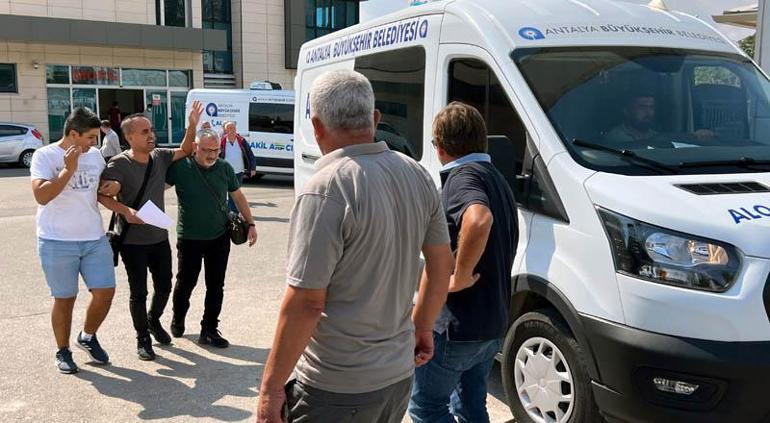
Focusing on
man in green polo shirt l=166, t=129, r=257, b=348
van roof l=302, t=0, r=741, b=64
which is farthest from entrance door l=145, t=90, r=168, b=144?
van roof l=302, t=0, r=741, b=64

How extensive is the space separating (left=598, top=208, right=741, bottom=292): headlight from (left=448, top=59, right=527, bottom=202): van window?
631 millimetres

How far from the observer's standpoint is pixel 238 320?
5.88m

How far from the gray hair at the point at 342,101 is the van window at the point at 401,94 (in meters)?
2.51

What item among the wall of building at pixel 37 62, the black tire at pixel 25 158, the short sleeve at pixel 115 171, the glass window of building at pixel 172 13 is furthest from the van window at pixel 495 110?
the glass window of building at pixel 172 13

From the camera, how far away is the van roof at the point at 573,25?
404 centimetres

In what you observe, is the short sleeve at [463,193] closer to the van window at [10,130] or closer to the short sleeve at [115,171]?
the short sleeve at [115,171]

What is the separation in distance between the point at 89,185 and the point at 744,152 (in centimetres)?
385

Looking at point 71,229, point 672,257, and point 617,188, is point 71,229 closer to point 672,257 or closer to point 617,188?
point 617,188

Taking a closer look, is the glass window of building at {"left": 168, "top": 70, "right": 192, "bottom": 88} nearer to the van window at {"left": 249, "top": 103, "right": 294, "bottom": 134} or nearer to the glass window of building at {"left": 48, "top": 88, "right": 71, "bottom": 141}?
the glass window of building at {"left": 48, "top": 88, "right": 71, "bottom": 141}

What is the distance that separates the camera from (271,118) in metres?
16.9

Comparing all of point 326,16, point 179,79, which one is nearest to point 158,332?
point 179,79

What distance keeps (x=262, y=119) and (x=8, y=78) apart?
43.6 feet

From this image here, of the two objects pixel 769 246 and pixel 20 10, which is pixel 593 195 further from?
pixel 20 10

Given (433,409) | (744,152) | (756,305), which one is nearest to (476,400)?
(433,409)
